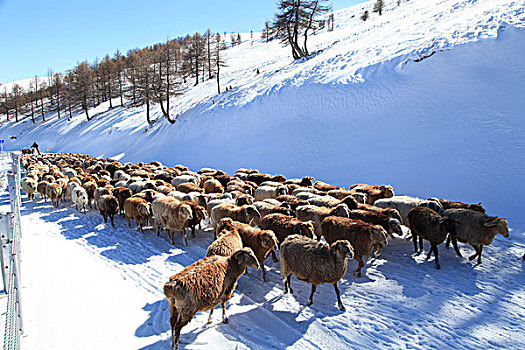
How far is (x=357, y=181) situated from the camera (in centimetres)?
1584

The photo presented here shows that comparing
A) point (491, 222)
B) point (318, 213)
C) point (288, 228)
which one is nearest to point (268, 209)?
point (318, 213)

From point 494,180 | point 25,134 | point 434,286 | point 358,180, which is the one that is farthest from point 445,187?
point 25,134

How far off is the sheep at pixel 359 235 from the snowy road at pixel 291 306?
0.59m

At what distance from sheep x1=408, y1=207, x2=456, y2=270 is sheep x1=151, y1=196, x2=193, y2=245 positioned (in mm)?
6477

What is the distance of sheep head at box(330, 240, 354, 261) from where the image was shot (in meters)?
5.66

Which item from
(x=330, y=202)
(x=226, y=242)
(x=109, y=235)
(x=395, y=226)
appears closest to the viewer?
(x=226, y=242)

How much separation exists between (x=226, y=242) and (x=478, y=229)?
6272mm

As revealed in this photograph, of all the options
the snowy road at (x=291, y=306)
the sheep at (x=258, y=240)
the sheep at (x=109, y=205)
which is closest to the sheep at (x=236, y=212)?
the sheep at (x=258, y=240)

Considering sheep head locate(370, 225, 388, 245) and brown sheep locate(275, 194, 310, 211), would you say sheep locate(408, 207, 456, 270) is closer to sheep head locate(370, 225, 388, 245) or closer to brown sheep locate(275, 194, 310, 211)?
sheep head locate(370, 225, 388, 245)

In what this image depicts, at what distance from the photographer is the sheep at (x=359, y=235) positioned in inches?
270

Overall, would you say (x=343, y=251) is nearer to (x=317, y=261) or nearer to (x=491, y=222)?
(x=317, y=261)

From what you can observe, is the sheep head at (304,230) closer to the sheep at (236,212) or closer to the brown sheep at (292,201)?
the sheep at (236,212)

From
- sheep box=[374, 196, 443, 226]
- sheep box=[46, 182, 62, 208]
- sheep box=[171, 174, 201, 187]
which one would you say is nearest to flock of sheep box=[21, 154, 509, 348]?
sheep box=[374, 196, 443, 226]

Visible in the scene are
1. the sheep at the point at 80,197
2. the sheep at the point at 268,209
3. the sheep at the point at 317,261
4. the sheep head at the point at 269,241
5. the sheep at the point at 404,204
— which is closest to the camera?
the sheep at the point at 317,261
